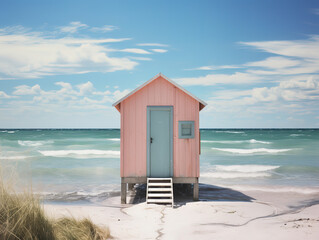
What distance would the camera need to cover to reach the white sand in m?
7.41

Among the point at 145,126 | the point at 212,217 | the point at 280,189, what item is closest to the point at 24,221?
the point at 212,217

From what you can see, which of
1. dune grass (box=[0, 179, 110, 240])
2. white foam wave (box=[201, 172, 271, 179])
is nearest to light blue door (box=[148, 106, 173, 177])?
dune grass (box=[0, 179, 110, 240])

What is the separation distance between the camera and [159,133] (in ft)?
36.2

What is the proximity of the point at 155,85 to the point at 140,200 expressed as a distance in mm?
4219

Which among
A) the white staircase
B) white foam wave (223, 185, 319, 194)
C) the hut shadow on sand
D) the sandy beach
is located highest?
the white staircase

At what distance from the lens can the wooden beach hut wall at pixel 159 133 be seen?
433 inches

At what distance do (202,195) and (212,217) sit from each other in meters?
3.84

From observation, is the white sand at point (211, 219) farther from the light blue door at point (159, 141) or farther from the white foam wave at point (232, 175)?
the white foam wave at point (232, 175)

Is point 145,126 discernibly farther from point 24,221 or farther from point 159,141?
point 24,221

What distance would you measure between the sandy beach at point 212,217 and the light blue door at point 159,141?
123cm

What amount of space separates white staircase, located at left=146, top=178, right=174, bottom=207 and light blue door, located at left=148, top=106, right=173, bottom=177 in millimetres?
220

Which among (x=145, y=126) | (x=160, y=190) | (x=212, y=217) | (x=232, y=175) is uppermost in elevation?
(x=145, y=126)

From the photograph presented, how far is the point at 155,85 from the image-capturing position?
11.0m

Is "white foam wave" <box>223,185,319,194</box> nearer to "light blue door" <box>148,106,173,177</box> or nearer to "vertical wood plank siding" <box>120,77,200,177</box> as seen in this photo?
"vertical wood plank siding" <box>120,77,200,177</box>
